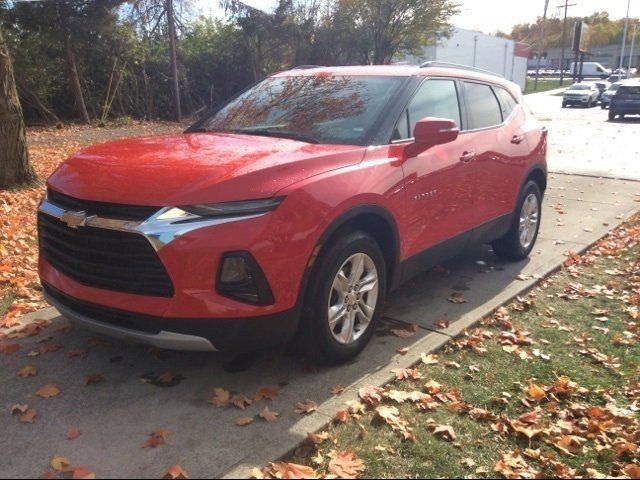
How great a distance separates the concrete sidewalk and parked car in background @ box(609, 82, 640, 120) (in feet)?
81.9

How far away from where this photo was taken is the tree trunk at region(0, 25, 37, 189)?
772 centimetres

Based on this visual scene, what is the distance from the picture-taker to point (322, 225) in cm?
334

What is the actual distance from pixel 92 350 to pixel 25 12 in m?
18.5

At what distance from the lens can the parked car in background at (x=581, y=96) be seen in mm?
36656

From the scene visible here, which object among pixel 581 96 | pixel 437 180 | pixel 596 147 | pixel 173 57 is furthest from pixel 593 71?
pixel 437 180

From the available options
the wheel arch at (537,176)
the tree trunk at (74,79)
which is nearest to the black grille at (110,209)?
the wheel arch at (537,176)

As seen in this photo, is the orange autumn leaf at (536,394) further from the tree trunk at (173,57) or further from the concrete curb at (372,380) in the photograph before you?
the tree trunk at (173,57)

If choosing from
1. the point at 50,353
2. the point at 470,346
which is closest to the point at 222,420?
the point at 50,353

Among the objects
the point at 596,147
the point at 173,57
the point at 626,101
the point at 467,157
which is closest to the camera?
the point at 467,157

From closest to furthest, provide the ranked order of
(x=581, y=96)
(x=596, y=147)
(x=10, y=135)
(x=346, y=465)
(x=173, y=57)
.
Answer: (x=346, y=465), (x=10, y=135), (x=596, y=147), (x=173, y=57), (x=581, y=96)

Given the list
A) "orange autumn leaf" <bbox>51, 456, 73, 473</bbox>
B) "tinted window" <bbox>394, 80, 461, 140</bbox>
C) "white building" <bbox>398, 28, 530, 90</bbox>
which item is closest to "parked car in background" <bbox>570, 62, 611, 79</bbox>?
"white building" <bbox>398, 28, 530, 90</bbox>

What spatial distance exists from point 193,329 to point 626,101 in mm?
27865

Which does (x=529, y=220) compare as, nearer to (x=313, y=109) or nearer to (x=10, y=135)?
(x=313, y=109)

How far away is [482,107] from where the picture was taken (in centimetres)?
530
